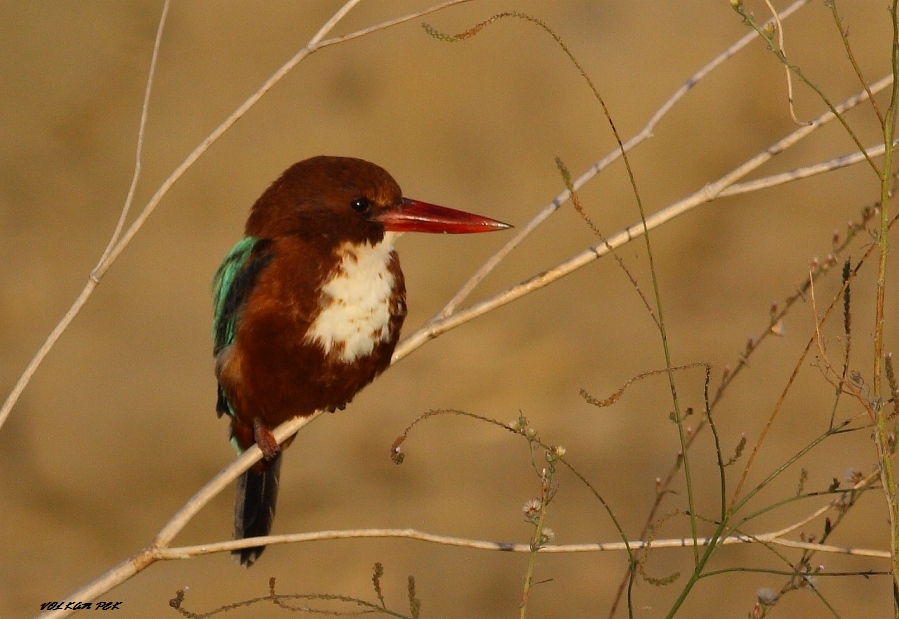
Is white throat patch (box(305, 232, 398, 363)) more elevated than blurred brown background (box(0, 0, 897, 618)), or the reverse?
blurred brown background (box(0, 0, 897, 618))

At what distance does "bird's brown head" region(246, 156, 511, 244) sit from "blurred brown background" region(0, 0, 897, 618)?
7.27 feet

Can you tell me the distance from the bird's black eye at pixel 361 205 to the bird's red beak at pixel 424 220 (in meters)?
0.03

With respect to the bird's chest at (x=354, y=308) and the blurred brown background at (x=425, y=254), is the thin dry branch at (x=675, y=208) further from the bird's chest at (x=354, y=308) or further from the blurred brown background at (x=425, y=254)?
the blurred brown background at (x=425, y=254)

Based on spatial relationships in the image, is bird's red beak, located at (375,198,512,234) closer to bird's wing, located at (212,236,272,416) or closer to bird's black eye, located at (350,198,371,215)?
bird's black eye, located at (350,198,371,215)

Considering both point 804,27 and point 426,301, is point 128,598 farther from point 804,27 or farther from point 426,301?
point 804,27

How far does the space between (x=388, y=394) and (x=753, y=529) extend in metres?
1.51

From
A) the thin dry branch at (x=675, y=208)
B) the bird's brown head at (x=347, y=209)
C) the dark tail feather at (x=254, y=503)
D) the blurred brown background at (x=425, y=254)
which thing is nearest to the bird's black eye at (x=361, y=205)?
the bird's brown head at (x=347, y=209)

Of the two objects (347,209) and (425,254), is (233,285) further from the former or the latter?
(425,254)

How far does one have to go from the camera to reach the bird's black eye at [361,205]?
2338 millimetres

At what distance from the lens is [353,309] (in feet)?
7.43

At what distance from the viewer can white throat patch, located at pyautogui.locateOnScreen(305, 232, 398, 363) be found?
226cm

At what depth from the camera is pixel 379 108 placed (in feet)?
15.5

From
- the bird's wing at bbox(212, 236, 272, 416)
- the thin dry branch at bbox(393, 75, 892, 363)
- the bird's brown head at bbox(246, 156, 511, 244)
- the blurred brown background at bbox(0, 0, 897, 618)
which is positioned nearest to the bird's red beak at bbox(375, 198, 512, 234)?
the bird's brown head at bbox(246, 156, 511, 244)

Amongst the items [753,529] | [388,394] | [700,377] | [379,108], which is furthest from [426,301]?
[753,529]
